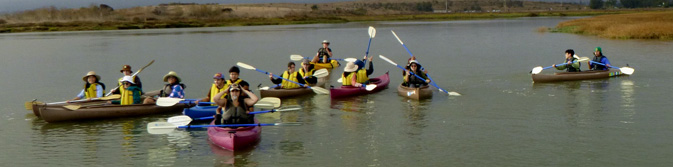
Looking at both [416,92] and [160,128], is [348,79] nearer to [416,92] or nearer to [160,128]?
[416,92]

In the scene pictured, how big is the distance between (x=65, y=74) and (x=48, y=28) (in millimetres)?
49424

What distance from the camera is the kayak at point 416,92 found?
15.9 metres

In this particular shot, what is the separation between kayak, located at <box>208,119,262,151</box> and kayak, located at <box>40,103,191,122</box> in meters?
3.25

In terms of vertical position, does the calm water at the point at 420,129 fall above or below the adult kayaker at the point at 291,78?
below

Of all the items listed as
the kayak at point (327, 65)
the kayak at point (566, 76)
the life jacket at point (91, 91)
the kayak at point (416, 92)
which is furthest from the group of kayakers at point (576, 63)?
the life jacket at point (91, 91)

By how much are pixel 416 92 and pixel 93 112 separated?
6.68m

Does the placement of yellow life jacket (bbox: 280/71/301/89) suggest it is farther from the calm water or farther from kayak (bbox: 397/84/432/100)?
kayak (bbox: 397/84/432/100)

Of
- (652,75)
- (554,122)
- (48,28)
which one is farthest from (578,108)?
(48,28)

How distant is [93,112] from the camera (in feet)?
45.7

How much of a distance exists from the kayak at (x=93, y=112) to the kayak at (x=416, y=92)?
18.2ft

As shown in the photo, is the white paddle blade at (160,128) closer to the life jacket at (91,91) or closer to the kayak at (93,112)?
the kayak at (93,112)

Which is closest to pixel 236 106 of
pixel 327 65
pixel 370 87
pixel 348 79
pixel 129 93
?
pixel 129 93

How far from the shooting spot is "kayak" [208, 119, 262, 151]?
10.8m

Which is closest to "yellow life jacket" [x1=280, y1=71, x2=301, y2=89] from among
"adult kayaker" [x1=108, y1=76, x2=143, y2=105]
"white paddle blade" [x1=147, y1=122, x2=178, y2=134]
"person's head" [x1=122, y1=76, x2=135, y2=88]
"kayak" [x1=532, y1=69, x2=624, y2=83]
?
"adult kayaker" [x1=108, y1=76, x2=143, y2=105]
